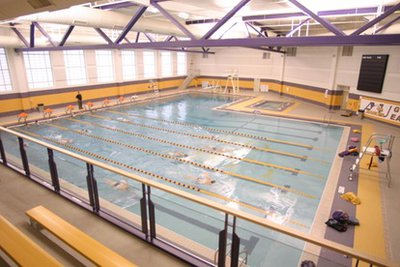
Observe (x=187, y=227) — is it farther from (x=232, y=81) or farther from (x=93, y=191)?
(x=232, y=81)

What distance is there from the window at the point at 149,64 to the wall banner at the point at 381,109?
16654 mm

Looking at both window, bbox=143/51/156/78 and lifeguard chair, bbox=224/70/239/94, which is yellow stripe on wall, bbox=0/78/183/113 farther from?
lifeguard chair, bbox=224/70/239/94

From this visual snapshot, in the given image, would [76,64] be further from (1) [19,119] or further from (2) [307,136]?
(2) [307,136]

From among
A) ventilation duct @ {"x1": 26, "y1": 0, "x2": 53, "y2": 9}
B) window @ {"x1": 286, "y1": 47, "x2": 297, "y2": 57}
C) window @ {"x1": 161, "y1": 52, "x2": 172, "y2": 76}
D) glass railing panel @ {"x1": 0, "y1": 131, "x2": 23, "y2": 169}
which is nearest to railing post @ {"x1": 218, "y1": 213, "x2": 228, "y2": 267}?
ventilation duct @ {"x1": 26, "y1": 0, "x2": 53, "y2": 9}

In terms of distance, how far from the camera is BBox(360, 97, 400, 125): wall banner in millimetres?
12594

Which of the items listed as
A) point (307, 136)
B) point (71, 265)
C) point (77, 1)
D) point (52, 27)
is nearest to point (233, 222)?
point (71, 265)

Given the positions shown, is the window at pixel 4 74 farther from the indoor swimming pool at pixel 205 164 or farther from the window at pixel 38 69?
the indoor swimming pool at pixel 205 164

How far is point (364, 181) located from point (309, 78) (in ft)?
42.5

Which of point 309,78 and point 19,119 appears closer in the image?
point 19,119

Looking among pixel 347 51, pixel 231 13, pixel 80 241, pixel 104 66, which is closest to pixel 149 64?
pixel 104 66

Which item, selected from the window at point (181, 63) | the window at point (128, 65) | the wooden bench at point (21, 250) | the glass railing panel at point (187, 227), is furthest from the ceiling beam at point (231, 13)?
the window at point (181, 63)

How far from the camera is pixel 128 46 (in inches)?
341

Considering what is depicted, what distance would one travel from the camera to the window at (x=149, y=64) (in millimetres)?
22500

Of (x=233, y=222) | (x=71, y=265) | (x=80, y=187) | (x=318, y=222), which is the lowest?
(x=318, y=222)
